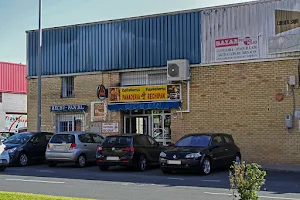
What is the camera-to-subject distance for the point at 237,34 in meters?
21.5

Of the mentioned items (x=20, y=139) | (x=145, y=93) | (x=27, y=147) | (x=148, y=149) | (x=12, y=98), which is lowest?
(x=27, y=147)

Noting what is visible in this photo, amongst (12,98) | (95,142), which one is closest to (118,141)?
(95,142)

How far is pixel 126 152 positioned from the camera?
58.3 feet

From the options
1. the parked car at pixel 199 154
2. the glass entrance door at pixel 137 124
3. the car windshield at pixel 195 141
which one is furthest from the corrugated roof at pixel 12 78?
the parked car at pixel 199 154

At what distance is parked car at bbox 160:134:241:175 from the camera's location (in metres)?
16.0

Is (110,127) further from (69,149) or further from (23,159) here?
(23,159)

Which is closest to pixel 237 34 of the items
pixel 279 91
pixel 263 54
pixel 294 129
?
pixel 263 54

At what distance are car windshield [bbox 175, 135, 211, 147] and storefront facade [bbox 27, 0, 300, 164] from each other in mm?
4430

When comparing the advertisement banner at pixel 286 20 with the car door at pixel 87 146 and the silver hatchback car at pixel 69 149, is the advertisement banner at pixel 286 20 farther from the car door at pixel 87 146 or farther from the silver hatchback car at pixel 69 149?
the silver hatchback car at pixel 69 149

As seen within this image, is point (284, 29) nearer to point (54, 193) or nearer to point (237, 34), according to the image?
point (237, 34)

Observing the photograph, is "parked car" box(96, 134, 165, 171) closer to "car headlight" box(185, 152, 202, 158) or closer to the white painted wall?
"car headlight" box(185, 152, 202, 158)

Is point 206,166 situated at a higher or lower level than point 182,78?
lower

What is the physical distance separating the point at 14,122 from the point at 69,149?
2827 cm

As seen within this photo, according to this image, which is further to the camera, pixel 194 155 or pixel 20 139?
pixel 20 139
